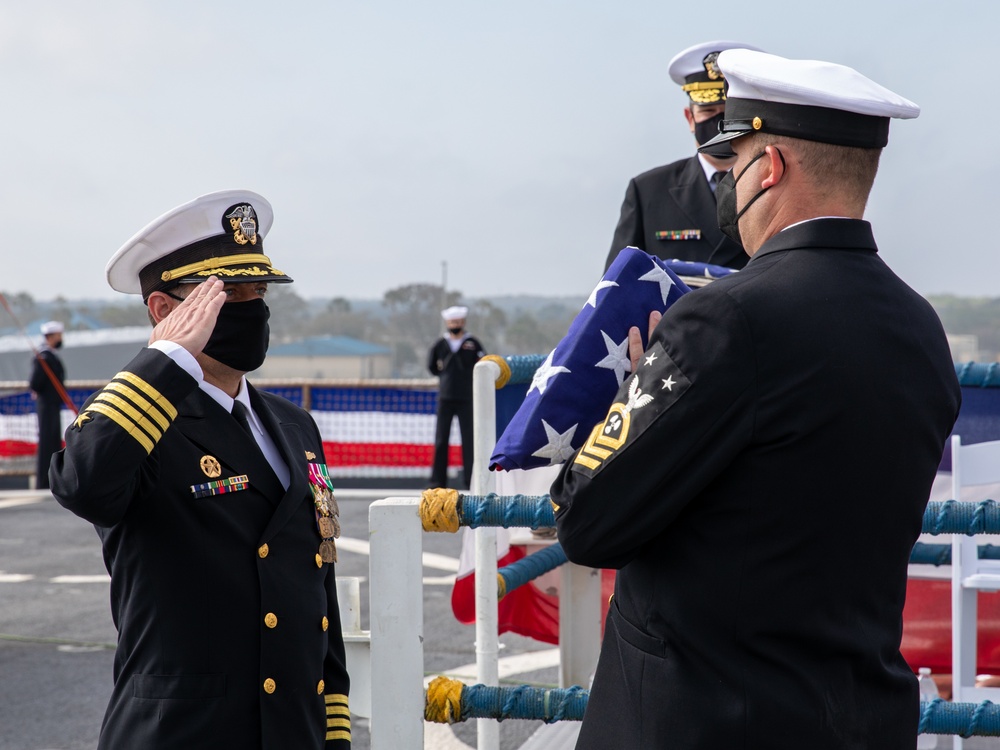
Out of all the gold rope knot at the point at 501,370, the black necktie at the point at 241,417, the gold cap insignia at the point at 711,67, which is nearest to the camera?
the black necktie at the point at 241,417

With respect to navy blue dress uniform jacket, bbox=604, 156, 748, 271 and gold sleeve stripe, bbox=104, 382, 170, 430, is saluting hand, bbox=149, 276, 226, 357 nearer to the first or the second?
gold sleeve stripe, bbox=104, 382, 170, 430

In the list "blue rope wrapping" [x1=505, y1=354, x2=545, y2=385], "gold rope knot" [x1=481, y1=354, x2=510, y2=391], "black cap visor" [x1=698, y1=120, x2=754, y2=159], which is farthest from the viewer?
"blue rope wrapping" [x1=505, y1=354, x2=545, y2=385]

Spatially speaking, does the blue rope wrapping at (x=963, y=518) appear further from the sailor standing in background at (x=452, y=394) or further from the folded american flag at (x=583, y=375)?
the sailor standing in background at (x=452, y=394)

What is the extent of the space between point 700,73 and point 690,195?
1.29 ft

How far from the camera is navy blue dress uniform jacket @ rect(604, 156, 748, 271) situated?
11.4 ft

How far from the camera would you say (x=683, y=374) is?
4.66 ft

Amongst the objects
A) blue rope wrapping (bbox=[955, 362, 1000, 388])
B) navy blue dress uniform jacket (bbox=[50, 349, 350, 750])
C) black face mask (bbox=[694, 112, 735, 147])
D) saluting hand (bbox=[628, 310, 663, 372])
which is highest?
black face mask (bbox=[694, 112, 735, 147])

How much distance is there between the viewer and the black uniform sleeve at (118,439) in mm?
1732

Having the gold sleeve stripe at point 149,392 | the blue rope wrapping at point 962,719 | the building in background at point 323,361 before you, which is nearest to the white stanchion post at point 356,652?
the gold sleeve stripe at point 149,392

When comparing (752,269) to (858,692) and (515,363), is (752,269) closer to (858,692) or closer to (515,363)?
(858,692)

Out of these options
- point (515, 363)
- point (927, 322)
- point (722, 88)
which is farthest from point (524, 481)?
point (927, 322)

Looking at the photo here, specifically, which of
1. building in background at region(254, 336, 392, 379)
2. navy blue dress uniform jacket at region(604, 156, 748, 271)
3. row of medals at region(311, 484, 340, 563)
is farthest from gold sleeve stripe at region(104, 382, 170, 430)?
building in background at region(254, 336, 392, 379)

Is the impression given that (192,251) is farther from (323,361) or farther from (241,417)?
(323,361)

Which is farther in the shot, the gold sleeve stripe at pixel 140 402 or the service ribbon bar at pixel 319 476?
the service ribbon bar at pixel 319 476
